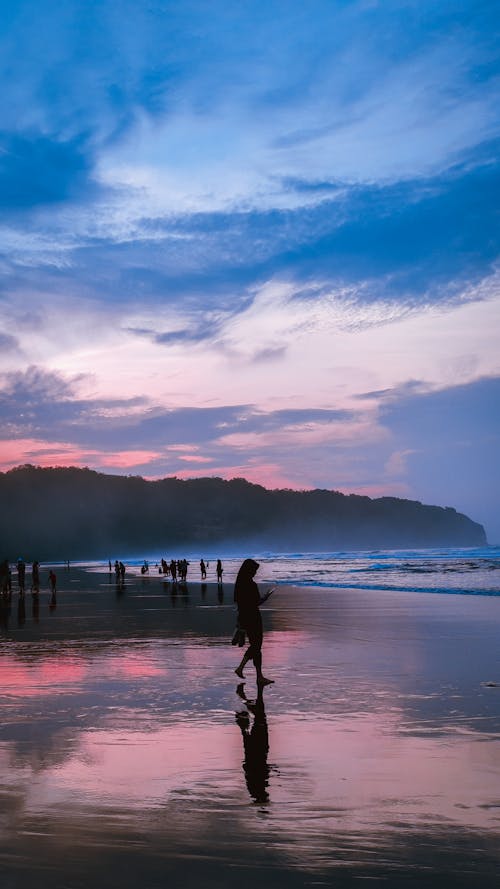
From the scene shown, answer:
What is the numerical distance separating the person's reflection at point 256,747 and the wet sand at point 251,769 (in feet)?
0.10

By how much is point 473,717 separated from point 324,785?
3841 millimetres

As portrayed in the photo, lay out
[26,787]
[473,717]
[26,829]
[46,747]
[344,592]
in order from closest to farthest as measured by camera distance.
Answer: [26,829] → [26,787] → [46,747] → [473,717] → [344,592]

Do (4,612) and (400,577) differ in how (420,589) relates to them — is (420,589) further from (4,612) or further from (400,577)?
(4,612)

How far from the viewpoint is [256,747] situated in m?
9.13

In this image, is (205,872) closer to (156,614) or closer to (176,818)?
(176,818)

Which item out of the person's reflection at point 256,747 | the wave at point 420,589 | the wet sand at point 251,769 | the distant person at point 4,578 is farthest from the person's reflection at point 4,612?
the wave at point 420,589

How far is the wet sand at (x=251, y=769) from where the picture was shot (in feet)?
18.6

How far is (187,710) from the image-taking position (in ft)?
37.4

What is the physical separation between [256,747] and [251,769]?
0.95 meters

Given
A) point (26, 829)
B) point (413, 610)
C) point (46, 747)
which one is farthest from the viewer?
point (413, 610)

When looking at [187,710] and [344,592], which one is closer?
[187,710]

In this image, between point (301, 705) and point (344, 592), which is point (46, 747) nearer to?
point (301, 705)

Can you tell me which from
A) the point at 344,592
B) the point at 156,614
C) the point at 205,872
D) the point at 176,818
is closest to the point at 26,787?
the point at 176,818

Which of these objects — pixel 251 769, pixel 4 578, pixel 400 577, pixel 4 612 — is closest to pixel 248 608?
pixel 251 769
